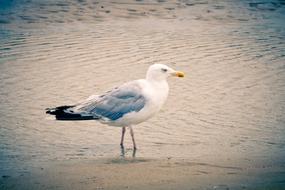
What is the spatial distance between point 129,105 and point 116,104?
206 mm

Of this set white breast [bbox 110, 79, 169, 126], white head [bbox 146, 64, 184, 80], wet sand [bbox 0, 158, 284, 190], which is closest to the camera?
wet sand [bbox 0, 158, 284, 190]

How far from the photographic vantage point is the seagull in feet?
30.7

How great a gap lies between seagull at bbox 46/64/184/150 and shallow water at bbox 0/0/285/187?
379mm

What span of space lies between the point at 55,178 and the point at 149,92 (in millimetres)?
2069

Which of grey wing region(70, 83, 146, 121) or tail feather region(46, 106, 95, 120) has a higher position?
grey wing region(70, 83, 146, 121)

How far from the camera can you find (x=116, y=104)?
9578 millimetres

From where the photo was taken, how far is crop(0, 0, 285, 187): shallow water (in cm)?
943

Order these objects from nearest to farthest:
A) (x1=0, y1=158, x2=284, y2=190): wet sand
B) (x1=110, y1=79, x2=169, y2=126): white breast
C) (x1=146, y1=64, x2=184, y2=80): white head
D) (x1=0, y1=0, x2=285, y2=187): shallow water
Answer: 1. (x1=0, y1=158, x2=284, y2=190): wet sand
2. (x1=110, y1=79, x2=169, y2=126): white breast
3. (x1=0, y1=0, x2=285, y2=187): shallow water
4. (x1=146, y1=64, x2=184, y2=80): white head

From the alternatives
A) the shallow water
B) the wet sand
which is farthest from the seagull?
the wet sand

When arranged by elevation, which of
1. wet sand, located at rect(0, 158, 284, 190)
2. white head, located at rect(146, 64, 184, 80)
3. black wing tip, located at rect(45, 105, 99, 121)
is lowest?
wet sand, located at rect(0, 158, 284, 190)

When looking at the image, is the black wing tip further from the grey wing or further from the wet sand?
the wet sand

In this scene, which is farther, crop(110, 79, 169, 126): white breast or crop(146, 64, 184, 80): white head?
crop(146, 64, 184, 80): white head

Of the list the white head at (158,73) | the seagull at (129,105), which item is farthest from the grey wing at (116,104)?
the white head at (158,73)

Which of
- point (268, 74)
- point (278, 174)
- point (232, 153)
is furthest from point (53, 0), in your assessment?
point (278, 174)
